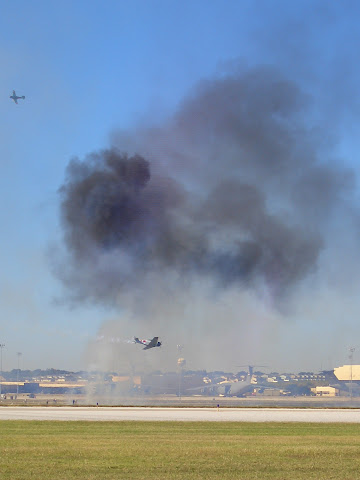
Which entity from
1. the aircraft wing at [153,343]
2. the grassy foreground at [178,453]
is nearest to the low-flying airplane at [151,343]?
the aircraft wing at [153,343]

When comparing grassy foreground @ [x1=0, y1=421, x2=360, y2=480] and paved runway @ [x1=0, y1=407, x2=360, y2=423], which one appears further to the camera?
paved runway @ [x1=0, y1=407, x2=360, y2=423]

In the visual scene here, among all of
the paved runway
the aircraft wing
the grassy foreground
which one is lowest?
the paved runway

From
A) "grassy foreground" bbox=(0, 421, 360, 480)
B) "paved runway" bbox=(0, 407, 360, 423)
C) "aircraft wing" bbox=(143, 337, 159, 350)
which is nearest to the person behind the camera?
"grassy foreground" bbox=(0, 421, 360, 480)

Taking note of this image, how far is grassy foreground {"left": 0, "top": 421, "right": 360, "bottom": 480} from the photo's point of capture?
25812mm

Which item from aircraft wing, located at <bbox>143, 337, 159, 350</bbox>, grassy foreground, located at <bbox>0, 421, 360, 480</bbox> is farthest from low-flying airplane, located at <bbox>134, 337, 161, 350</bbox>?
grassy foreground, located at <bbox>0, 421, 360, 480</bbox>

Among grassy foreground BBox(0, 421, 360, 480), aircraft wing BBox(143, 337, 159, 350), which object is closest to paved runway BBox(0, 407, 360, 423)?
grassy foreground BBox(0, 421, 360, 480)

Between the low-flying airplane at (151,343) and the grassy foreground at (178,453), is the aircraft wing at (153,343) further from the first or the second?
the grassy foreground at (178,453)

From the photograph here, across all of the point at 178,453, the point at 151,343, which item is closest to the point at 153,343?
the point at 151,343

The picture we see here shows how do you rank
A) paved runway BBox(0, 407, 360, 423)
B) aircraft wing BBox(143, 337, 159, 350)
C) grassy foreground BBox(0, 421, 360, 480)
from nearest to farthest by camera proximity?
grassy foreground BBox(0, 421, 360, 480) → paved runway BBox(0, 407, 360, 423) → aircraft wing BBox(143, 337, 159, 350)

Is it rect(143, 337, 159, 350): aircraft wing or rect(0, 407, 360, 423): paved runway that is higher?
rect(143, 337, 159, 350): aircraft wing

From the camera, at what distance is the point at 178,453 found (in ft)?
109

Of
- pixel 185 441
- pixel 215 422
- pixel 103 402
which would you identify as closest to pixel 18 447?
pixel 185 441

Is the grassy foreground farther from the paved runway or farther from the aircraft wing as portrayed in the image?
the aircraft wing

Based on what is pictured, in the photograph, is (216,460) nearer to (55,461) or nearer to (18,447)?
(55,461)
